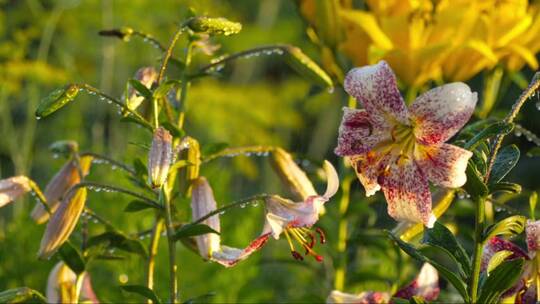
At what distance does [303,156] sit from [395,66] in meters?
0.16

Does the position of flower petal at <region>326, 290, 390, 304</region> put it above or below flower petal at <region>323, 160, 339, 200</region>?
below

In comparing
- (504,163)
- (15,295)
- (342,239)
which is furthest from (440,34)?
(15,295)

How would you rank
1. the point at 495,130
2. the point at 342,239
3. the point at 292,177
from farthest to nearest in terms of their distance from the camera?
the point at 342,239 → the point at 292,177 → the point at 495,130

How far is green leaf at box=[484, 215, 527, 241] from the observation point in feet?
2.40

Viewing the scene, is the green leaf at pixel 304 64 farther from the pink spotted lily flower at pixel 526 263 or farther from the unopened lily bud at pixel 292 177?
the pink spotted lily flower at pixel 526 263

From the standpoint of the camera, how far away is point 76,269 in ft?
2.87

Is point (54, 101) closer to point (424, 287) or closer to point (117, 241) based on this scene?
point (117, 241)

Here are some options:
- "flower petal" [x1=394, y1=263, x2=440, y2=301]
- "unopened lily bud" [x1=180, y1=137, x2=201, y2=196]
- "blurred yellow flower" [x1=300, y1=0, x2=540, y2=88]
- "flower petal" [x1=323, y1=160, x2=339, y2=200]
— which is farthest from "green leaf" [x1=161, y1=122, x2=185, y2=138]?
"blurred yellow flower" [x1=300, y1=0, x2=540, y2=88]

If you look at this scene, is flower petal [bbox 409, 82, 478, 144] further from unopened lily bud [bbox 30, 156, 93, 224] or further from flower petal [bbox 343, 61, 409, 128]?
unopened lily bud [bbox 30, 156, 93, 224]

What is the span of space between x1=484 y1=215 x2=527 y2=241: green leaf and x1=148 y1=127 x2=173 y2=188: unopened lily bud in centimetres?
23

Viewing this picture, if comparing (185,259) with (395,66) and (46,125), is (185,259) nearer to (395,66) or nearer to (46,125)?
(395,66)

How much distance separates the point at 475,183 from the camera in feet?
2.33

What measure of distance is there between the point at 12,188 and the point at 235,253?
0.20 m

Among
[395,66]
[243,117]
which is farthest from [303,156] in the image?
[243,117]
